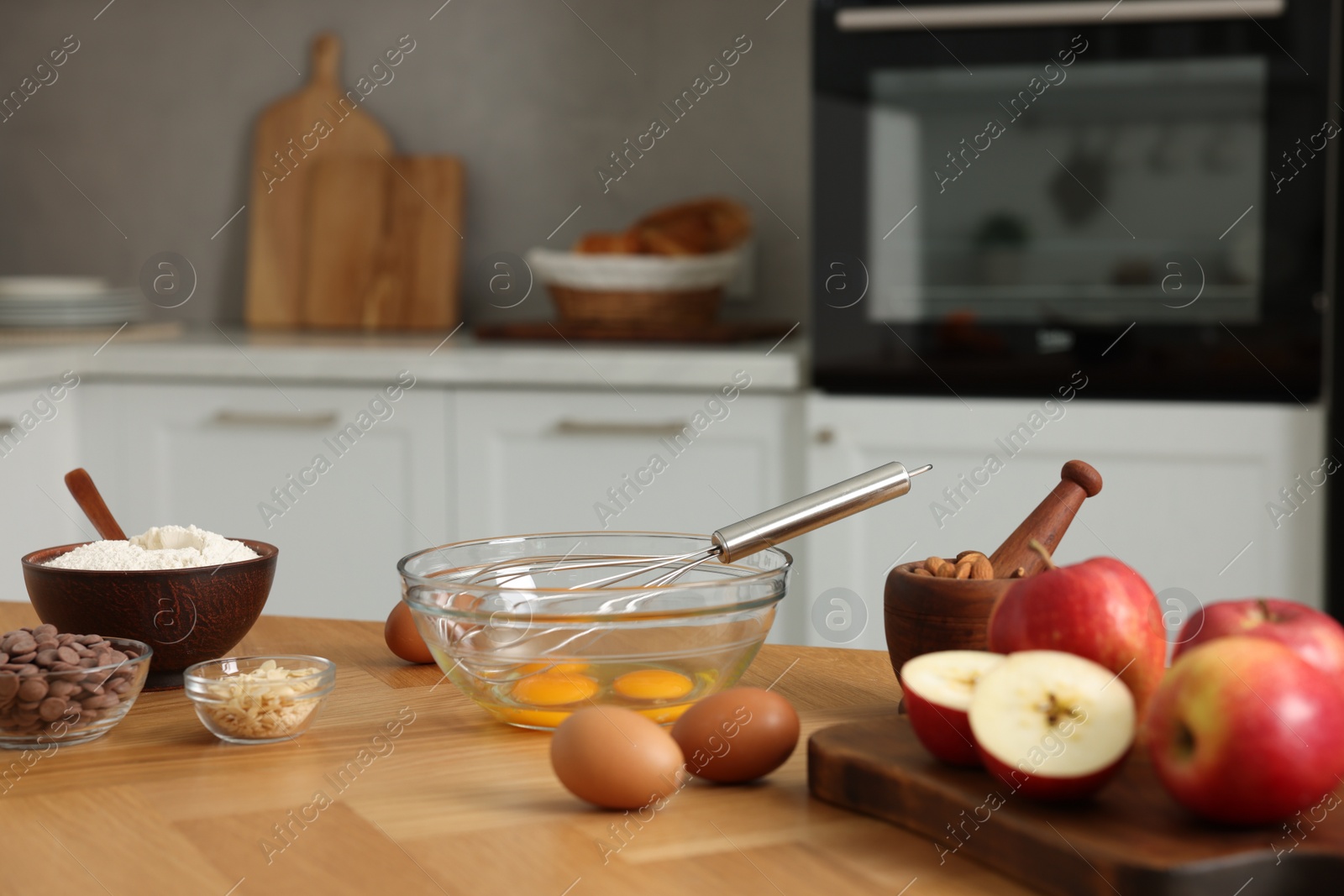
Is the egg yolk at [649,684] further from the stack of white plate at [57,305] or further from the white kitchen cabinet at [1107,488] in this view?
the stack of white plate at [57,305]

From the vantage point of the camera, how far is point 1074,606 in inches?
25.6

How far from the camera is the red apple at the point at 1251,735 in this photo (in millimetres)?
544

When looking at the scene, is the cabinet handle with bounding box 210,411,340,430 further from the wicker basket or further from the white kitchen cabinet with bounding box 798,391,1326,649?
the white kitchen cabinet with bounding box 798,391,1326,649

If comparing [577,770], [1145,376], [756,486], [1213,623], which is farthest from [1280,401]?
[577,770]

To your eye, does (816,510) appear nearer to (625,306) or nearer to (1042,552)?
(1042,552)

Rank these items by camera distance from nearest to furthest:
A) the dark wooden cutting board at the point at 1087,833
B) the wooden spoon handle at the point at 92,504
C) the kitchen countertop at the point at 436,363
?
1. the dark wooden cutting board at the point at 1087,833
2. the wooden spoon handle at the point at 92,504
3. the kitchen countertop at the point at 436,363

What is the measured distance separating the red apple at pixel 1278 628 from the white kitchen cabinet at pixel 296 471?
1.56 m

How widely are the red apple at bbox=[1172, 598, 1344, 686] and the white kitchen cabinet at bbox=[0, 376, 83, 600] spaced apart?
187 centimetres

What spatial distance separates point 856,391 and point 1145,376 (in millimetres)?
400

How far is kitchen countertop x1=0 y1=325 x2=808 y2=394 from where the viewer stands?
6.55 feet

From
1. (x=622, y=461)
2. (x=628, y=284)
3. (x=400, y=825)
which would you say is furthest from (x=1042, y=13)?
(x=400, y=825)

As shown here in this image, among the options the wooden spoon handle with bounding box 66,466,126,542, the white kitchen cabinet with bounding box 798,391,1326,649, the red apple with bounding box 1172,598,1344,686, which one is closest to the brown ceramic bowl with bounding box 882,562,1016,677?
the red apple with bounding box 1172,598,1344,686

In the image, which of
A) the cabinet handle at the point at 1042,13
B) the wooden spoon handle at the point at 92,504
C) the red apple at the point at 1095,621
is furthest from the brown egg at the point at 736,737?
the cabinet handle at the point at 1042,13

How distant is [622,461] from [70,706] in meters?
1.34
